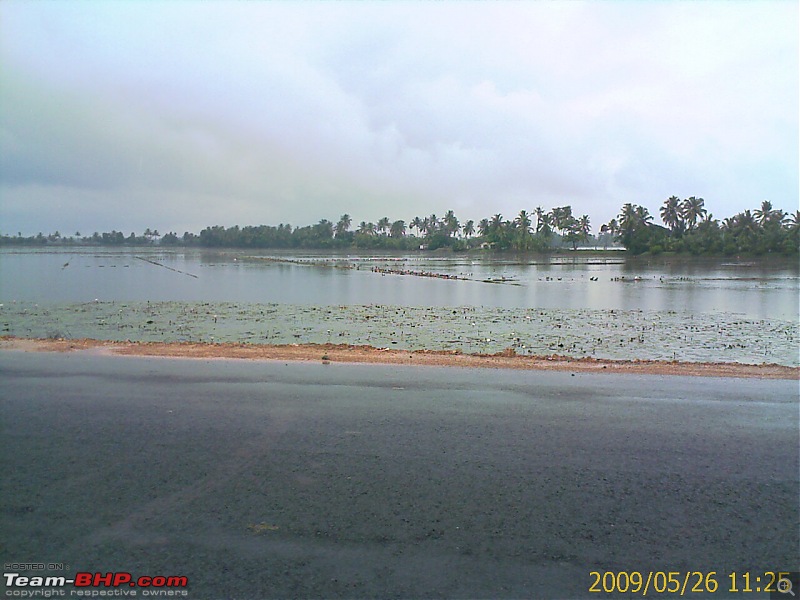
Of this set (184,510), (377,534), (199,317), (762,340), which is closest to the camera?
(377,534)

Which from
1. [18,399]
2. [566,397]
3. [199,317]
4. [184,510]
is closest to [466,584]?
[184,510]

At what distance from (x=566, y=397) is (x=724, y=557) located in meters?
4.61

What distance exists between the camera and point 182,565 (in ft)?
13.7

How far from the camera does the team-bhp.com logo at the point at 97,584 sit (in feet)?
12.8

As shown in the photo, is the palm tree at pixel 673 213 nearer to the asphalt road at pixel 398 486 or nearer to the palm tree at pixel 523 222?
the palm tree at pixel 523 222

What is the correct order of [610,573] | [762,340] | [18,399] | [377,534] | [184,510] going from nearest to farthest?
[610,573] → [377,534] → [184,510] → [18,399] → [762,340]

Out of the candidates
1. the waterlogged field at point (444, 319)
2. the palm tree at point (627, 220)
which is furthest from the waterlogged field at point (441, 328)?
the palm tree at point (627, 220)

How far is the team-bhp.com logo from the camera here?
12.8 ft

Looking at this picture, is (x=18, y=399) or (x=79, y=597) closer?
(x=79, y=597)

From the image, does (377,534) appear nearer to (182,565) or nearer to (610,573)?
(182,565)
